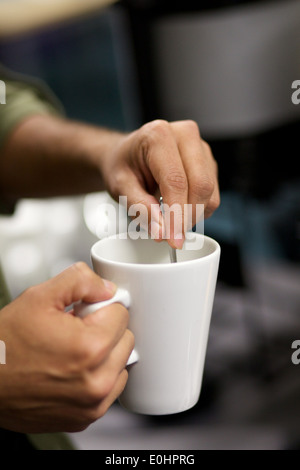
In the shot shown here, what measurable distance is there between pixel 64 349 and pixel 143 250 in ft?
0.57

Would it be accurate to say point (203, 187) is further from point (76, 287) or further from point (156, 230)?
point (76, 287)

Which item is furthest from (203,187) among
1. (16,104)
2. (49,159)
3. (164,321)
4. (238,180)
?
(238,180)

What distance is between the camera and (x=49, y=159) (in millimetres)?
881

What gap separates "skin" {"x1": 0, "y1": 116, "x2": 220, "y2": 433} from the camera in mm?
417

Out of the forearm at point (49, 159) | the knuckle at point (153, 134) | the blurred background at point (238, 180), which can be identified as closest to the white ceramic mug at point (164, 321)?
the knuckle at point (153, 134)

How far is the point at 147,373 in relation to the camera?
18.8 inches

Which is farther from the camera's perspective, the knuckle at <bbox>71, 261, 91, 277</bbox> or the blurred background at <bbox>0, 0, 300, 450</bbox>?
the blurred background at <bbox>0, 0, 300, 450</bbox>

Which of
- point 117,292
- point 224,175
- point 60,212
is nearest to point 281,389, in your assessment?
point 224,175

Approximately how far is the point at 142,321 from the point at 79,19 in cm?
248

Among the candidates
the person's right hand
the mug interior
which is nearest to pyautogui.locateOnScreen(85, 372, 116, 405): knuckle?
the person's right hand

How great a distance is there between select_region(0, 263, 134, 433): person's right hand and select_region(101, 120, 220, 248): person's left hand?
103 mm

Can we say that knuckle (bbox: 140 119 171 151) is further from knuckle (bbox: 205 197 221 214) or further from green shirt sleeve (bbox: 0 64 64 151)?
green shirt sleeve (bbox: 0 64 64 151)

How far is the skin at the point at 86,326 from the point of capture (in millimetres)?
417

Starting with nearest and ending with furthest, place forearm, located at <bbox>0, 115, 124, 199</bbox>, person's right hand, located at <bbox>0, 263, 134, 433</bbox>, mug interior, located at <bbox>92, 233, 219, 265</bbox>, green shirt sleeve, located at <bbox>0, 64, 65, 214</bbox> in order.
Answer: person's right hand, located at <bbox>0, 263, 134, 433</bbox>
mug interior, located at <bbox>92, 233, 219, 265</bbox>
forearm, located at <bbox>0, 115, 124, 199</bbox>
green shirt sleeve, located at <bbox>0, 64, 65, 214</bbox>
